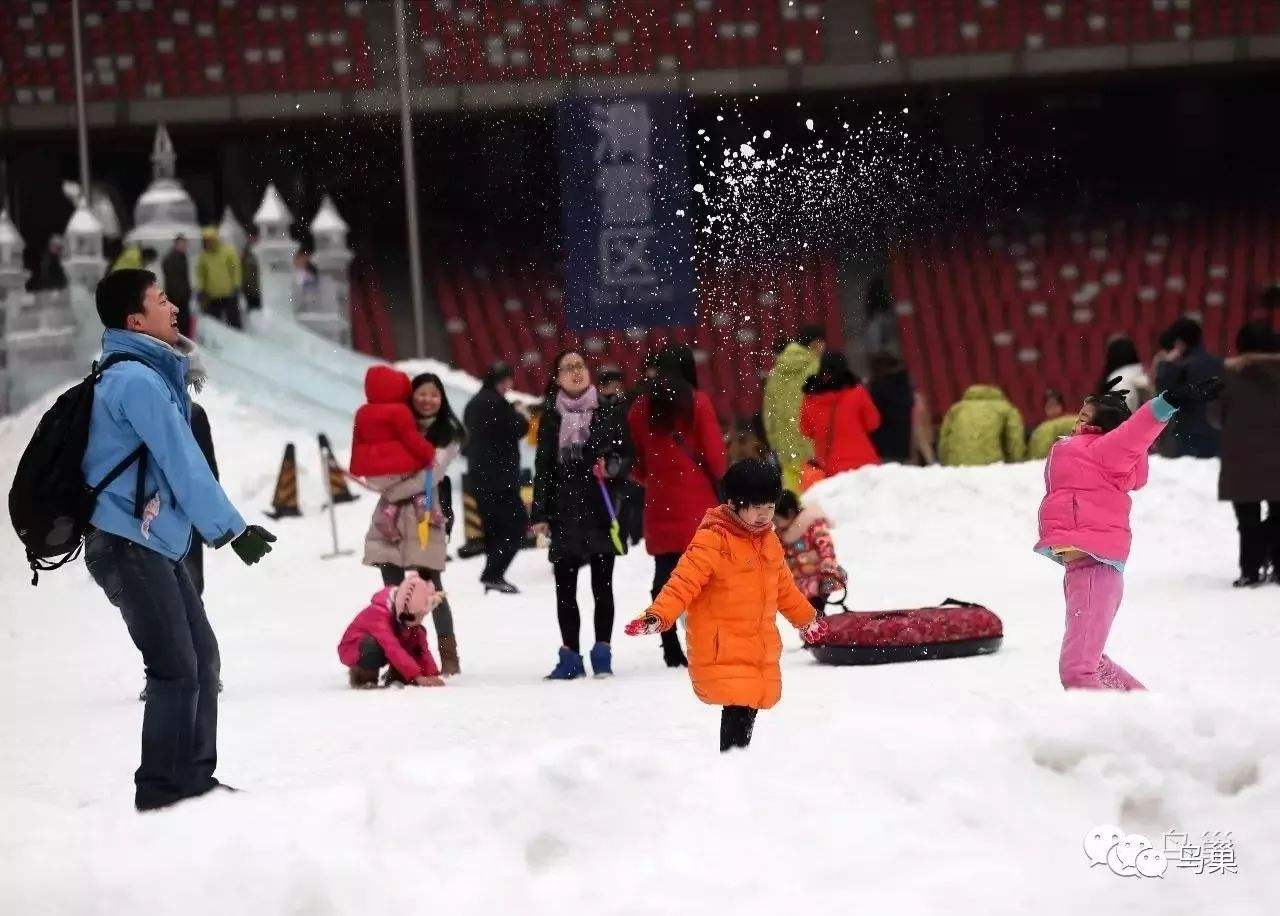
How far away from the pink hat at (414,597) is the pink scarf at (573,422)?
0.89 m

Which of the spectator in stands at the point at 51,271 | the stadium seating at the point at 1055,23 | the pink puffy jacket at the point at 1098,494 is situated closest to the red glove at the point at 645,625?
the pink puffy jacket at the point at 1098,494

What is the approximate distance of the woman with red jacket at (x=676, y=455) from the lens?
9.70m

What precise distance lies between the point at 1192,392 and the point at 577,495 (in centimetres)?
351

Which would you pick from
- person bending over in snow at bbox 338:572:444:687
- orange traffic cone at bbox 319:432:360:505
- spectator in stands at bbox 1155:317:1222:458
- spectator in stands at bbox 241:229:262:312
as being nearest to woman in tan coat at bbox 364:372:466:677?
person bending over in snow at bbox 338:572:444:687

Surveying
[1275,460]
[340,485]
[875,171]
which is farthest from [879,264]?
[1275,460]

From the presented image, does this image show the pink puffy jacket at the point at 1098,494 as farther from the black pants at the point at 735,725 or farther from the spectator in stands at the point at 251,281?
the spectator in stands at the point at 251,281

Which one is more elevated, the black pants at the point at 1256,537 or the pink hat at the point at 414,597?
the pink hat at the point at 414,597

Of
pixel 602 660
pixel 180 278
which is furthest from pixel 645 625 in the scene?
pixel 180 278

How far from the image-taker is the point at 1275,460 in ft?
38.4

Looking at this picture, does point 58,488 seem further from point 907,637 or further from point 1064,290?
point 1064,290

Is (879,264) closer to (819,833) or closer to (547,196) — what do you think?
(547,196)

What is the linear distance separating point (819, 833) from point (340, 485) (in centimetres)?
1407

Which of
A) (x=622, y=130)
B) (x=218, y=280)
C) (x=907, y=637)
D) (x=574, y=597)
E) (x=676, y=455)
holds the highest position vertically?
(x=622, y=130)

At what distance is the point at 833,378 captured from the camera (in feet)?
47.4
